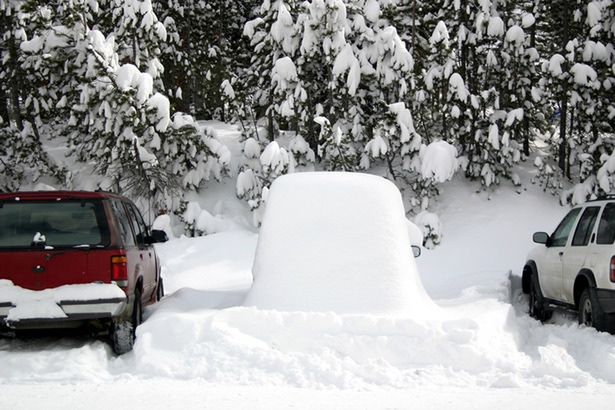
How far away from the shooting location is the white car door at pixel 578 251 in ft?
27.3

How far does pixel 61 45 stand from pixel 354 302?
46.1 ft

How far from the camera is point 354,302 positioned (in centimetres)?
716

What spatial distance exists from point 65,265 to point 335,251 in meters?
2.80

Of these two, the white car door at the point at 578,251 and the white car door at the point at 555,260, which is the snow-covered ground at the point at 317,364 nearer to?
the white car door at the point at 578,251

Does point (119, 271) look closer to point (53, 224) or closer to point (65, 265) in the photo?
point (65, 265)

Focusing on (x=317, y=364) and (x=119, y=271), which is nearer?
(x=317, y=364)

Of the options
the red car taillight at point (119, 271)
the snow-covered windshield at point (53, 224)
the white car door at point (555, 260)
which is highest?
the snow-covered windshield at point (53, 224)

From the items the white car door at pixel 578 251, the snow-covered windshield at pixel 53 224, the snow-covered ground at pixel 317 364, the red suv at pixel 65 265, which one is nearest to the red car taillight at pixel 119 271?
the red suv at pixel 65 265

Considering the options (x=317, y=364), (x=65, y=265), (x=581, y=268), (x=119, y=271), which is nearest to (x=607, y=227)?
(x=581, y=268)

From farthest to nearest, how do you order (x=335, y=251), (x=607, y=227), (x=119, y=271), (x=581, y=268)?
(x=581, y=268) < (x=607, y=227) < (x=335, y=251) < (x=119, y=271)

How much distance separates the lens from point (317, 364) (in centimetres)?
630

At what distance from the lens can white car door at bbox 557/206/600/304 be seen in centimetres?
831

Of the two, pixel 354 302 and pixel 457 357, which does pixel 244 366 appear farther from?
pixel 457 357

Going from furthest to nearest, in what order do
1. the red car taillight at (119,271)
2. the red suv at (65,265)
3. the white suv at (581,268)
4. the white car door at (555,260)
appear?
1. the white car door at (555,260)
2. the white suv at (581,268)
3. the red car taillight at (119,271)
4. the red suv at (65,265)
